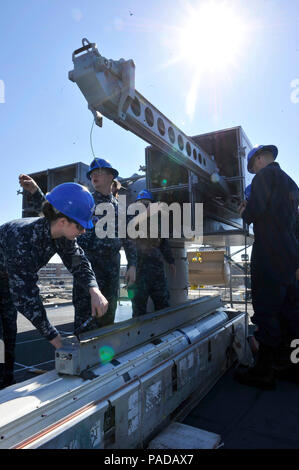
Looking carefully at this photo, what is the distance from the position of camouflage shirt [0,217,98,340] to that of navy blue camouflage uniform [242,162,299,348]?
5.24ft

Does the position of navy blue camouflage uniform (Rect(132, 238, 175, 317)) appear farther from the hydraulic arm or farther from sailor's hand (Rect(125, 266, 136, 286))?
the hydraulic arm

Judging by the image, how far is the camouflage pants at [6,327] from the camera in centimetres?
195

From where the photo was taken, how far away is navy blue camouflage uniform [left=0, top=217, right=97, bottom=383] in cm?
142

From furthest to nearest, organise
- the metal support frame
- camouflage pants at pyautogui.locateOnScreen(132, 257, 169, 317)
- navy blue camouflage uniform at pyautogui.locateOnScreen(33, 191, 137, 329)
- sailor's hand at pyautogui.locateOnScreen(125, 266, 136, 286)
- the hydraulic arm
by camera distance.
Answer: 1. camouflage pants at pyautogui.locateOnScreen(132, 257, 169, 317)
2. sailor's hand at pyautogui.locateOnScreen(125, 266, 136, 286)
3. navy blue camouflage uniform at pyautogui.locateOnScreen(33, 191, 137, 329)
4. the hydraulic arm
5. the metal support frame

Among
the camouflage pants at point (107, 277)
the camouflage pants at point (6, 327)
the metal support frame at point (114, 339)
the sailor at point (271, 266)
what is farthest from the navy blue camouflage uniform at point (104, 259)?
the sailor at point (271, 266)

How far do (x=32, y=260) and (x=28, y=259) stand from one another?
1.0 inches

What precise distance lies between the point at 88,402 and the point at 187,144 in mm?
2626

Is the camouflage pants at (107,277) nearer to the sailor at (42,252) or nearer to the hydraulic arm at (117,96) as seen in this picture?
the sailor at (42,252)

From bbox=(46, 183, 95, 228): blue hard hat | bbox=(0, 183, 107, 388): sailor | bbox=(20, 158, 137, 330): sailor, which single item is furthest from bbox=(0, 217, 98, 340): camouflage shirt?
bbox=(20, 158, 137, 330): sailor

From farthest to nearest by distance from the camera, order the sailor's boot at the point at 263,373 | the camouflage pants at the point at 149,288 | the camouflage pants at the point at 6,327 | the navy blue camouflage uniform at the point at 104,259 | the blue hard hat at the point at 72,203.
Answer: the camouflage pants at the point at 149,288, the navy blue camouflage uniform at the point at 104,259, the sailor's boot at the point at 263,373, the camouflage pants at the point at 6,327, the blue hard hat at the point at 72,203

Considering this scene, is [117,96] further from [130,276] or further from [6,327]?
[6,327]

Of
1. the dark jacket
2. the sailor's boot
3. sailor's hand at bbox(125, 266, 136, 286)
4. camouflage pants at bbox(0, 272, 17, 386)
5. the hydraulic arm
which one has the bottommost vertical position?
the sailor's boot

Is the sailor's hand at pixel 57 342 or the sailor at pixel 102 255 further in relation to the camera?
the sailor at pixel 102 255

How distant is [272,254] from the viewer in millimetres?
2326
